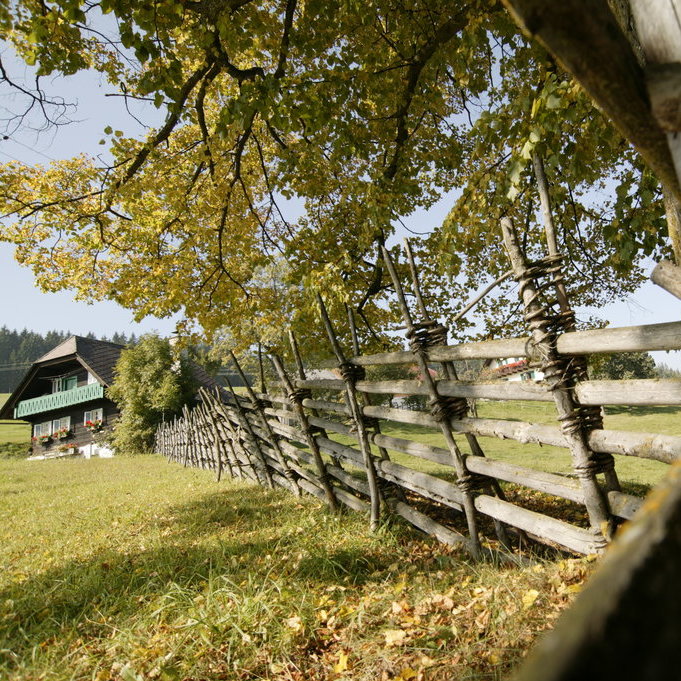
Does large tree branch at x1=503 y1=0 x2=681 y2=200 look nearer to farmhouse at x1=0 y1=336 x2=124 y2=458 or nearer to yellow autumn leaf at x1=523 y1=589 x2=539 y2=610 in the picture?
yellow autumn leaf at x1=523 y1=589 x2=539 y2=610

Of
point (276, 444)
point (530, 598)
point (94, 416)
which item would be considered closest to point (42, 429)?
point (94, 416)

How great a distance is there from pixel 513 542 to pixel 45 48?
6393 mm

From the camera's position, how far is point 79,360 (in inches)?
1180

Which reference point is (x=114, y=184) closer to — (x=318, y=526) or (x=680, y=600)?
(x=318, y=526)

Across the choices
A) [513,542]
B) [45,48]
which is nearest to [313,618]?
[513,542]

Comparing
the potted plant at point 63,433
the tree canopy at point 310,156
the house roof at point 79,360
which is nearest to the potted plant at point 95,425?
the potted plant at point 63,433

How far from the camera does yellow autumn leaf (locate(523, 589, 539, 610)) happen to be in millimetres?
2489

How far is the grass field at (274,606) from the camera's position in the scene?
7.97 ft

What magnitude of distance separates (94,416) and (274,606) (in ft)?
104

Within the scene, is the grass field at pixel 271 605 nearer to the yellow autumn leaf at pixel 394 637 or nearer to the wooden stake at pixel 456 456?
the yellow autumn leaf at pixel 394 637

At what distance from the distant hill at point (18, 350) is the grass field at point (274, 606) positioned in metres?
111

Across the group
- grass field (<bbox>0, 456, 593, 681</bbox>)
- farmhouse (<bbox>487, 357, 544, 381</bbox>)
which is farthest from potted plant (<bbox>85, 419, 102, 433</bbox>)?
farmhouse (<bbox>487, 357, 544, 381</bbox>)

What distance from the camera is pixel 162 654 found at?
102 inches

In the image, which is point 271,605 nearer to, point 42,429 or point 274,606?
point 274,606
